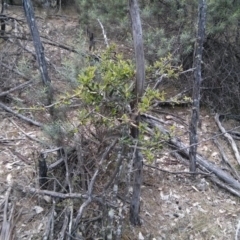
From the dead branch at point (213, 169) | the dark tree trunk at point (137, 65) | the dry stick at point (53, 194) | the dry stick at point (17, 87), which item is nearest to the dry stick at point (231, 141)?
the dead branch at point (213, 169)

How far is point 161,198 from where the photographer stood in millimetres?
3172

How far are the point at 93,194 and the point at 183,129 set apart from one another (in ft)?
5.73

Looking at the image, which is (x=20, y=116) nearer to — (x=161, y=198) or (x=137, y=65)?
(x=161, y=198)

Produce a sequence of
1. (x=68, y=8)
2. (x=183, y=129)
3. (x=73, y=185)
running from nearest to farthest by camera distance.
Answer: (x=73, y=185), (x=183, y=129), (x=68, y=8)

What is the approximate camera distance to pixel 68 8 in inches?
268

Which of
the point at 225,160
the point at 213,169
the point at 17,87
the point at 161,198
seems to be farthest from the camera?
the point at 17,87

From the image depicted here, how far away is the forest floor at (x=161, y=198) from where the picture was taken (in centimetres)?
280

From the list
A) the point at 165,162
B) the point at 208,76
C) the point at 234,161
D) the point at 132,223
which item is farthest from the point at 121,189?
the point at 208,76

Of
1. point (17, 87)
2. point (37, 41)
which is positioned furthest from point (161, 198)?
point (17, 87)

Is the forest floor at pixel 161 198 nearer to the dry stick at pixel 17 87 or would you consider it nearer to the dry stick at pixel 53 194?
the dry stick at pixel 53 194

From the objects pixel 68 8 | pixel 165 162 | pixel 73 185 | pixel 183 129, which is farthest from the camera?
pixel 68 8

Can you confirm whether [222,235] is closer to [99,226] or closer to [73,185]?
[99,226]

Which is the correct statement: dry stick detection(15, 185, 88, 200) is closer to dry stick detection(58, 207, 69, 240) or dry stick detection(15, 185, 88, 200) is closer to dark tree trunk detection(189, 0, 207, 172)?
dry stick detection(58, 207, 69, 240)

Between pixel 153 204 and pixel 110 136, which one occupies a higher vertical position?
pixel 110 136
